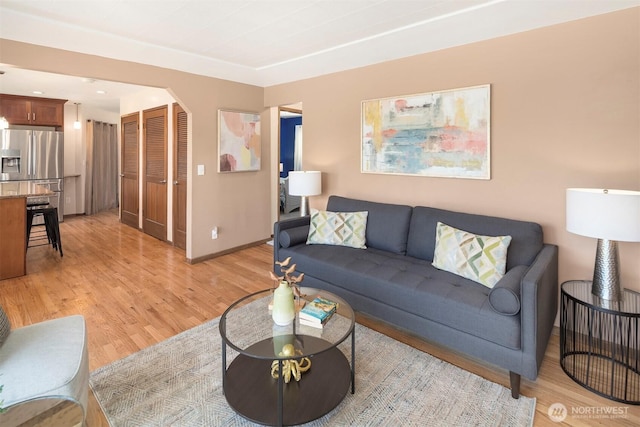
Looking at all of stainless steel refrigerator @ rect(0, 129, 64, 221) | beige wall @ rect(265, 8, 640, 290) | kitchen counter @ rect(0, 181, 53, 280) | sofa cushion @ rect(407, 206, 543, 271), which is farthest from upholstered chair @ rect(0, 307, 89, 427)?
stainless steel refrigerator @ rect(0, 129, 64, 221)

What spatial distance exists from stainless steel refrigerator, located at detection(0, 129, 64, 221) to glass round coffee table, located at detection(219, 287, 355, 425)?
5.74 metres

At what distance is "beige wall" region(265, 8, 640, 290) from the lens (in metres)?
2.28

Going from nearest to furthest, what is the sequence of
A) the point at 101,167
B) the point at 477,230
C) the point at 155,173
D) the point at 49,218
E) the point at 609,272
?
the point at 609,272 < the point at 477,230 < the point at 49,218 < the point at 155,173 < the point at 101,167

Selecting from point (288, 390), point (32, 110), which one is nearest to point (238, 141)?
point (288, 390)

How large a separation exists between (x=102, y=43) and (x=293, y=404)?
359cm

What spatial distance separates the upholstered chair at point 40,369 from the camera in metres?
1.37

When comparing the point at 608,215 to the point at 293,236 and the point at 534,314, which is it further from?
the point at 293,236

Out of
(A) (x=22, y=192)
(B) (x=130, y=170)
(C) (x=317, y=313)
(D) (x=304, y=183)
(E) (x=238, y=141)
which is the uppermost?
(E) (x=238, y=141)

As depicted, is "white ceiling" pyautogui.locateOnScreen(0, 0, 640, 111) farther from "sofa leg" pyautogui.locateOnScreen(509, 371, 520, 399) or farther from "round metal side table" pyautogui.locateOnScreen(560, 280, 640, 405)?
"sofa leg" pyautogui.locateOnScreen(509, 371, 520, 399)

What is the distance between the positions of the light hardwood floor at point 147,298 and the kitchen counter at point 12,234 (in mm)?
129

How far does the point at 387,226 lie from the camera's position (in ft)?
10.6

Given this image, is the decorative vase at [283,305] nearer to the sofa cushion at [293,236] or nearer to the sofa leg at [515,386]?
the sofa leg at [515,386]

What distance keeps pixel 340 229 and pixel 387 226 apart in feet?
1.51

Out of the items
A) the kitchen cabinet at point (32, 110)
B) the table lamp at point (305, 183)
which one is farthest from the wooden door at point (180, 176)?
the kitchen cabinet at point (32, 110)
